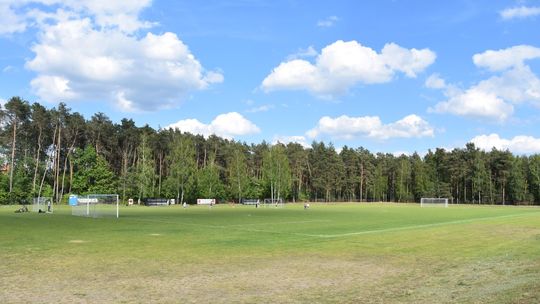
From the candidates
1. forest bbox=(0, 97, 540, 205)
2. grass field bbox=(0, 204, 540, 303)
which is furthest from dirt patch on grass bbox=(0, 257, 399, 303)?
forest bbox=(0, 97, 540, 205)

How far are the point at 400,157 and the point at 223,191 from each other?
7316 centimetres

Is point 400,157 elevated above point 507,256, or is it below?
above

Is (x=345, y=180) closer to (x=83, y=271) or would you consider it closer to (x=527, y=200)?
(x=527, y=200)

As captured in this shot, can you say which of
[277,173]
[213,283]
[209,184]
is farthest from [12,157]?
[213,283]

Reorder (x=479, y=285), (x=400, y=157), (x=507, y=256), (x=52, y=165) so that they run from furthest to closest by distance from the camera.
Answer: (x=400, y=157) → (x=52, y=165) → (x=507, y=256) → (x=479, y=285)

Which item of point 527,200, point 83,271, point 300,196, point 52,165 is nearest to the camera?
point 83,271

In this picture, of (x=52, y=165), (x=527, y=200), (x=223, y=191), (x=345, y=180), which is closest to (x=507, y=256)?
(x=223, y=191)

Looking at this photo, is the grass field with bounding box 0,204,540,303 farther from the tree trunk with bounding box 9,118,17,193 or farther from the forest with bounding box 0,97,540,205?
the forest with bounding box 0,97,540,205

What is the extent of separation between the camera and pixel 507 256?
741 inches

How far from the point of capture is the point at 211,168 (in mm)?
125312

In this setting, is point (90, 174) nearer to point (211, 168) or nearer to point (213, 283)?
point (211, 168)

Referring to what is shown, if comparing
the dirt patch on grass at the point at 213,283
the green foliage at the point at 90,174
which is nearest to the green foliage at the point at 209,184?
the green foliage at the point at 90,174

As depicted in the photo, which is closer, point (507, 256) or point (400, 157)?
point (507, 256)

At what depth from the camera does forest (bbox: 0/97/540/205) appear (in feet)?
373
